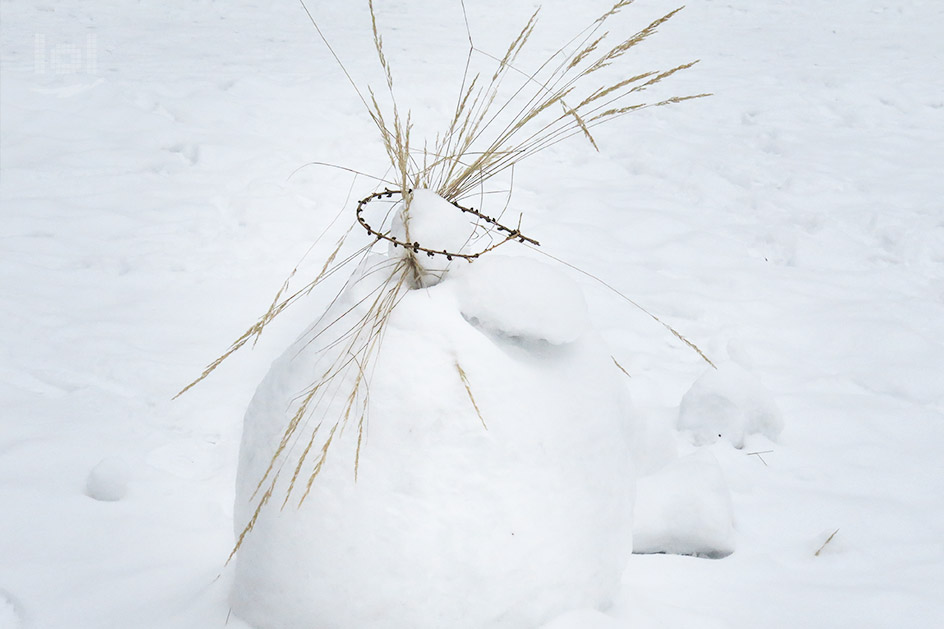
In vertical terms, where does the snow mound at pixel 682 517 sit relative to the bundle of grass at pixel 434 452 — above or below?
below

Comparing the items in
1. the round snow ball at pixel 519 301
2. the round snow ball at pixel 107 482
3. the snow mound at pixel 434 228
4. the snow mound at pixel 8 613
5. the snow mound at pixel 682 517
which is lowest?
the round snow ball at pixel 107 482

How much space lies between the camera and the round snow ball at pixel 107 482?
1934 mm

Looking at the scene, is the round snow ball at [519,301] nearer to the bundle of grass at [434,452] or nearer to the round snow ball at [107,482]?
the bundle of grass at [434,452]

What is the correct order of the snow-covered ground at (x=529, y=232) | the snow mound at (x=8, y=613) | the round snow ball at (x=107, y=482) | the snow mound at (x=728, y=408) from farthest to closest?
the snow mound at (x=728, y=408), the round snow ball at (x=107, y=482), the snow-covered ground at (x=529, y=232), the snow mound at (x=8, y=613)

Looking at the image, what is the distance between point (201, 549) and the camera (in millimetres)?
1744

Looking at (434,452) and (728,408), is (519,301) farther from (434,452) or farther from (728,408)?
(728,408)

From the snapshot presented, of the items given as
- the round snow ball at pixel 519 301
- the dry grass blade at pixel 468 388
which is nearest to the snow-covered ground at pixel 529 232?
the dry grass blade at pixel 468 388

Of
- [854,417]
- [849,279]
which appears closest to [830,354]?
[854,417]

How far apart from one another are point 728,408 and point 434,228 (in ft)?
4.47

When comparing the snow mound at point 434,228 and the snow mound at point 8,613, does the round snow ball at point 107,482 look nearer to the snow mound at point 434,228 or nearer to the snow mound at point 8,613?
the snow mound at point 8,613

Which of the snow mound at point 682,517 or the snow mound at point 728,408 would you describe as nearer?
the snow mound at point 682,517

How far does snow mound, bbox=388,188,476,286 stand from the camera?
1324mm

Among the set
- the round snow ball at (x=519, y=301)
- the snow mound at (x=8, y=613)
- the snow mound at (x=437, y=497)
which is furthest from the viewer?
the snow mound at (x=8, y=613)

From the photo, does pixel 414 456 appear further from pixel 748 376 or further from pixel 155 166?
pixel 155 166
